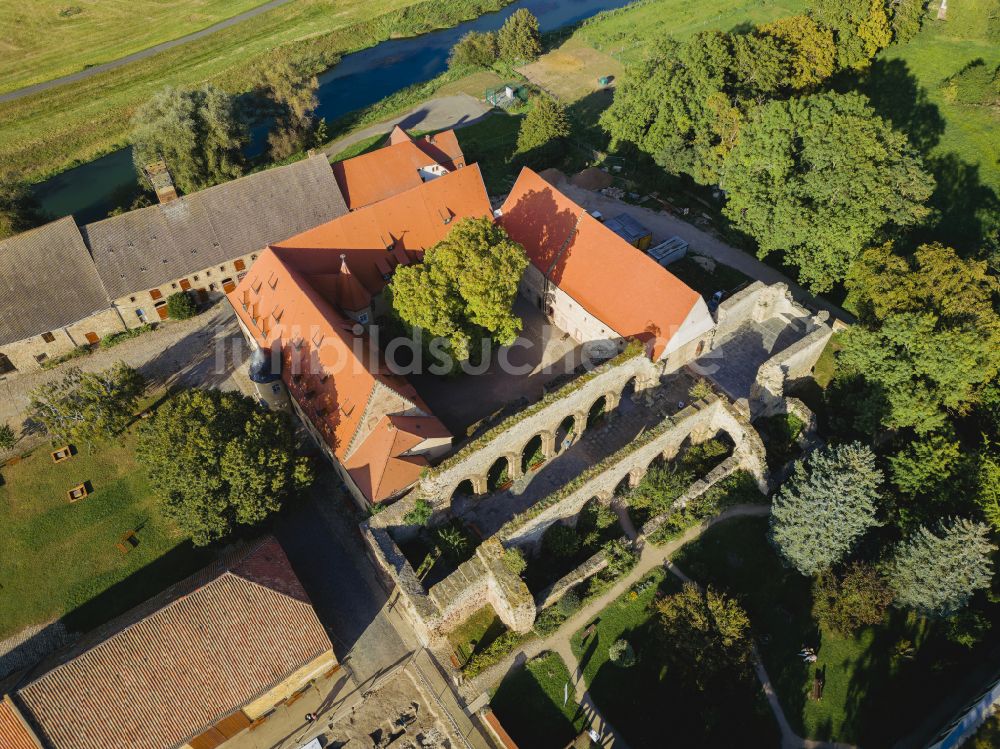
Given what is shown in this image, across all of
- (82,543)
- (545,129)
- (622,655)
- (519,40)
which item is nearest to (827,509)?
(622,655)

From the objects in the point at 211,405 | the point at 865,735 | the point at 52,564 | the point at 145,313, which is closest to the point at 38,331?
the point at 145,313

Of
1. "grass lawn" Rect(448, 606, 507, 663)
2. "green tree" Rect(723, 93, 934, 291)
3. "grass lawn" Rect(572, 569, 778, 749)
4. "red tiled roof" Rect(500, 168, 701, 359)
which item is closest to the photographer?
"grass lawn" Rect(572, 569, 778, 749)

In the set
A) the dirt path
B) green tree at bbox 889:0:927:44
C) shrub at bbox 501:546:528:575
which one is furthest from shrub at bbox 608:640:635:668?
green tree at bbox 889:0:927:44

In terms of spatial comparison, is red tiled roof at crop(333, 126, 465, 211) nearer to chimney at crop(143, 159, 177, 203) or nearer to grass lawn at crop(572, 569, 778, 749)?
chimney at crop(143, 159, 177, 203)

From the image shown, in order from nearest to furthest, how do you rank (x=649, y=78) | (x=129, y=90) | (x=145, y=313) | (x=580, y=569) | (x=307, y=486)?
(x=580, y=569)
(x=307, y=486)
(x=145, y=313)
(x=649, y=78)
(x=129, y=90)

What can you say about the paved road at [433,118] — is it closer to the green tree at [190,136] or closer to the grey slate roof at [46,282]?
the green tree at [190,136]

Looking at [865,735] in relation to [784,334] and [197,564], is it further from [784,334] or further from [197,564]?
[197,564]
